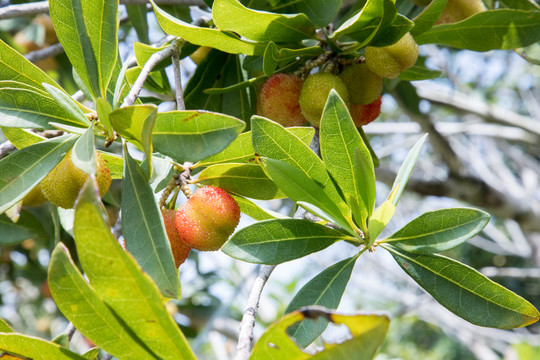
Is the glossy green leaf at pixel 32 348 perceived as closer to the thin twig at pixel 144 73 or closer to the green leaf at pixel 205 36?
the thin twig at pixel 144 73

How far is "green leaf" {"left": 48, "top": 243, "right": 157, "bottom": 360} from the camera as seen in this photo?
56 cm

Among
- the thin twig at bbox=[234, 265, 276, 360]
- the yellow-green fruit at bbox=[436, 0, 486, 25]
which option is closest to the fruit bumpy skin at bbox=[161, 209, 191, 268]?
the thin twig at bbox=[234, 265, 276, 360]

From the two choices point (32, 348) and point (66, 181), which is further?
point (66, 181)

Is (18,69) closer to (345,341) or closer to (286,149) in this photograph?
(286,149)

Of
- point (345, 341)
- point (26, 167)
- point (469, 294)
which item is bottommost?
point (469, 294)

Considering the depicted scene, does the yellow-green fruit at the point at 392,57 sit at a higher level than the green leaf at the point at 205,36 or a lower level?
lower

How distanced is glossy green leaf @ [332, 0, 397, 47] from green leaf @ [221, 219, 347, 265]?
0.32 metres

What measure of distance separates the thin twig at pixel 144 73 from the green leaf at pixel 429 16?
1.40 feet

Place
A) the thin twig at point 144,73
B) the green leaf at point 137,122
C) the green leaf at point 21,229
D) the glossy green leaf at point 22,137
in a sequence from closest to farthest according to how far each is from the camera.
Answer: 1. the green leaf at point 137,122
2. the thin twig at point 144,73
3. the glossy green leaf at point 22,137
4. the green leaf at point 21,229

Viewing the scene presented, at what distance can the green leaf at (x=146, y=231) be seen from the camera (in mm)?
627

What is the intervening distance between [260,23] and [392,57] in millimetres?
226

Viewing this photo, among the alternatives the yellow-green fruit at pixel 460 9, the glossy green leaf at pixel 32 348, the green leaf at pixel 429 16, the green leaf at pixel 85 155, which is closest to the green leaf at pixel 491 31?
the green leaf at pixel 429 16

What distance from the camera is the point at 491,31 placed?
0.99 m

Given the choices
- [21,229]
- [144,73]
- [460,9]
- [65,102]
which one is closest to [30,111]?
[65,102]
